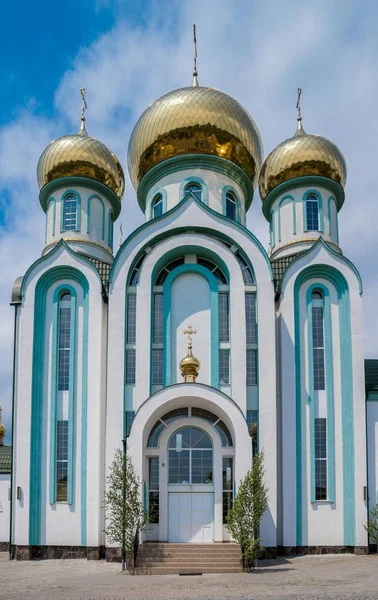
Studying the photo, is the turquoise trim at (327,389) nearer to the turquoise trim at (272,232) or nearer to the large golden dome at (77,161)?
the turquoise trim at (272,232)

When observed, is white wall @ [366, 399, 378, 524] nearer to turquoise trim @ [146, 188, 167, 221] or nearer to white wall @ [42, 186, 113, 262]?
turquoise trim @ [146, 188, 167, 221]

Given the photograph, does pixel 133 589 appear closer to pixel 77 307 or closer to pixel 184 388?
pixel 184 388

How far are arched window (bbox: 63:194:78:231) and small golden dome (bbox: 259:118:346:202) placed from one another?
6.90 m

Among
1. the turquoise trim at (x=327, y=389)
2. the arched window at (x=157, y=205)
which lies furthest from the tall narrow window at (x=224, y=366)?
the arched window at (x=157, y=205)

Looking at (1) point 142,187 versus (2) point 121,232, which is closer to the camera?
(1) point 142,187

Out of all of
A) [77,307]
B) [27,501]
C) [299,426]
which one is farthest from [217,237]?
[27,501]

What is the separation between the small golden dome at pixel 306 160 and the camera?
74.2ft

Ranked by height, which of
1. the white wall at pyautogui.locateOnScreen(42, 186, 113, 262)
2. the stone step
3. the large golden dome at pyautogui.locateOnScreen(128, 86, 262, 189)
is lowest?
the stone step

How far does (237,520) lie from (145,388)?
4567mm

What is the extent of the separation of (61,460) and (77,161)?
10160 millimetres

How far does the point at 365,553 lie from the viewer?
17594 millimetres

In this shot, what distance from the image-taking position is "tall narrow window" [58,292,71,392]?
18766 millimetres

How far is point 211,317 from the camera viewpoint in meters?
18.9

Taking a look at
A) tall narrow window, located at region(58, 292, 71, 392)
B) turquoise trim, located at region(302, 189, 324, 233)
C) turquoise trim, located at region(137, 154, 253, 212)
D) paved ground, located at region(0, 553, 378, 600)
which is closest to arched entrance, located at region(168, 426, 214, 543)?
paved ground, located at region(0, 553, 378, 600)
